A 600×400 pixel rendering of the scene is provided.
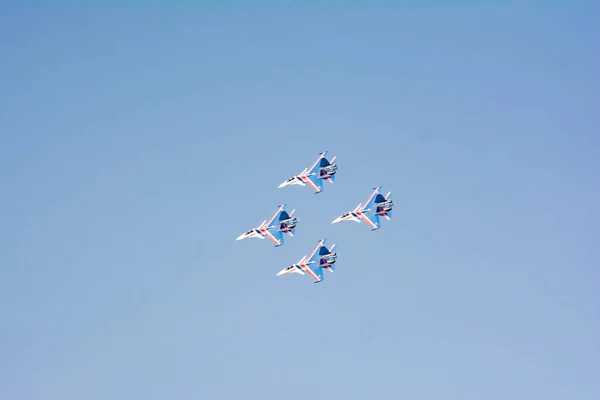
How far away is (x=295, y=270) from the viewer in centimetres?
19900

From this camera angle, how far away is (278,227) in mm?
199250

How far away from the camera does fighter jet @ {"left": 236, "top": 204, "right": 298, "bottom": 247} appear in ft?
652

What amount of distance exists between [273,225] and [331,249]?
1194cm

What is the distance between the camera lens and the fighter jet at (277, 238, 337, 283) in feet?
650

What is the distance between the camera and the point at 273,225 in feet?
654

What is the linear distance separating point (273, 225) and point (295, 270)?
9521mm

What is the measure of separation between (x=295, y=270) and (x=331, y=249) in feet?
26.0

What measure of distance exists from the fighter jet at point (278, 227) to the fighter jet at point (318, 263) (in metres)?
5.60

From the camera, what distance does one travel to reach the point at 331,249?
7835 inches

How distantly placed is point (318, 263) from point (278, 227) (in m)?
10.2

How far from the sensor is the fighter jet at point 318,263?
198 meters

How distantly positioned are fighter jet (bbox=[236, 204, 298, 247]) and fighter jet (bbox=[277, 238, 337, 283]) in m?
5.60

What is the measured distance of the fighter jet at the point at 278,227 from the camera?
198762 mm

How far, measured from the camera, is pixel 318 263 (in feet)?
652
